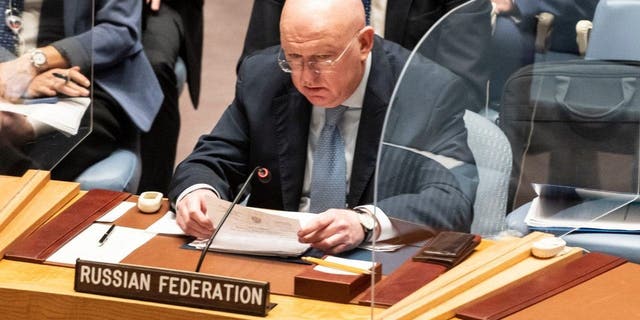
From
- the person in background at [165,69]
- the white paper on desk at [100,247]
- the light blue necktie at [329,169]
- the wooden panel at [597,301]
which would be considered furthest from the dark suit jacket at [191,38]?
the wooden panel at [597,301]

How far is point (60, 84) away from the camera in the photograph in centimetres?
361

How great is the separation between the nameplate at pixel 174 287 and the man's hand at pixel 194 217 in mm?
410

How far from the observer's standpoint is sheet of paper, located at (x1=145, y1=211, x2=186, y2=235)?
125 inches

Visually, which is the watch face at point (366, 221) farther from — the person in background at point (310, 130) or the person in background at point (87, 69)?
the person in background at point (87, 69)

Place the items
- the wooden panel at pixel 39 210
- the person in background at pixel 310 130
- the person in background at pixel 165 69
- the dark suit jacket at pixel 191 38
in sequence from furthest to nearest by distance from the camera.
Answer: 1. the dark suit jacket at pixel 191 38
2. the person in background at pixel 165 69
3. the person in background at pixel 310 130
4. the wooden panel at pixel 39 210

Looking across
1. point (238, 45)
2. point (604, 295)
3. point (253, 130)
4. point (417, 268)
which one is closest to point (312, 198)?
point (253, 130)

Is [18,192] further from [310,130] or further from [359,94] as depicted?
[359,94]

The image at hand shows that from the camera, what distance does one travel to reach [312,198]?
350cm

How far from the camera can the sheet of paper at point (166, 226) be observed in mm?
3178

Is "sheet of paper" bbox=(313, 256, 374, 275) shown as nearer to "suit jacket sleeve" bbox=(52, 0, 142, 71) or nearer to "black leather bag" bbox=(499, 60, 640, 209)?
"black leather bag" bbox=(499, 60, 640, 209)

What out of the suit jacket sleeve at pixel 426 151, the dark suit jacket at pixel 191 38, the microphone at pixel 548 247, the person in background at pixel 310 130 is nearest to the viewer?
the suit jacket sleeve at pixel 426 151

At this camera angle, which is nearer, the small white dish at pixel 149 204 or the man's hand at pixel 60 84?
the small white dish at pixel 149 204

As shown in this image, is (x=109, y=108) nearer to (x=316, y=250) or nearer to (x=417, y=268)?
(x=316, y=250)

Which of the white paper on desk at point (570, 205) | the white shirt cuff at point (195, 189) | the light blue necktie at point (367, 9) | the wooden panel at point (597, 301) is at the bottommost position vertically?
the white shirt cuff at point (195, 189)
